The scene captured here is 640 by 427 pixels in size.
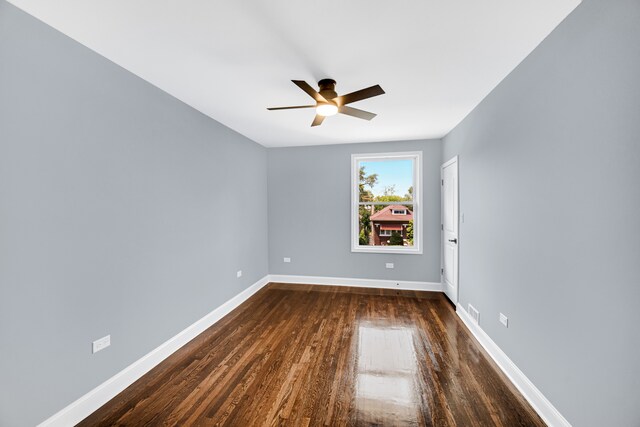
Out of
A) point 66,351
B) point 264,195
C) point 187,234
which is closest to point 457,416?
point 66,351

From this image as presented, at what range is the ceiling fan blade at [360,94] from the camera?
6.81ft

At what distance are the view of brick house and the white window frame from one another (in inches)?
4.4

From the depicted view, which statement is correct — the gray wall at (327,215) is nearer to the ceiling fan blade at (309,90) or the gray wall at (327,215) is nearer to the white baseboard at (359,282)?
the white baseboard at (359,282)

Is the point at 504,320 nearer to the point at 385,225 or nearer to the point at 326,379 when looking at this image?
the point at 326,379

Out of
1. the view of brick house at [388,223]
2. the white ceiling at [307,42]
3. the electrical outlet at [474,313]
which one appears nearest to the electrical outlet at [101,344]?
the white ceiling at [307,42]

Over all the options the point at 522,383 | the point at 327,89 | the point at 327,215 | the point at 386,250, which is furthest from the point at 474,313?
the point at 327,89

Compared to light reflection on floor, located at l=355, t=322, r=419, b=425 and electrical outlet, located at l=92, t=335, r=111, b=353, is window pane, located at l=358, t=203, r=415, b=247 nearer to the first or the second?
light reflection on floor, located at l=355, t=322, r=419, b=425

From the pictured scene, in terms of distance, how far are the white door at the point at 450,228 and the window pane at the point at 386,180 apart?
0.57 metres

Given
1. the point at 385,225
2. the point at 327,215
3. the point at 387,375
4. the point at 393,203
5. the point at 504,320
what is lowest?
the point at 387,375

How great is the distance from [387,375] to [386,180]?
3240 mm

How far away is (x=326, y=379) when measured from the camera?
86.8 inches

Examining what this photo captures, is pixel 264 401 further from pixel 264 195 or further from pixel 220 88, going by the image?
pixel 264 195

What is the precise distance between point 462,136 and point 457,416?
3.04 metres

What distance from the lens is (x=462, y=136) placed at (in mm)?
3473
